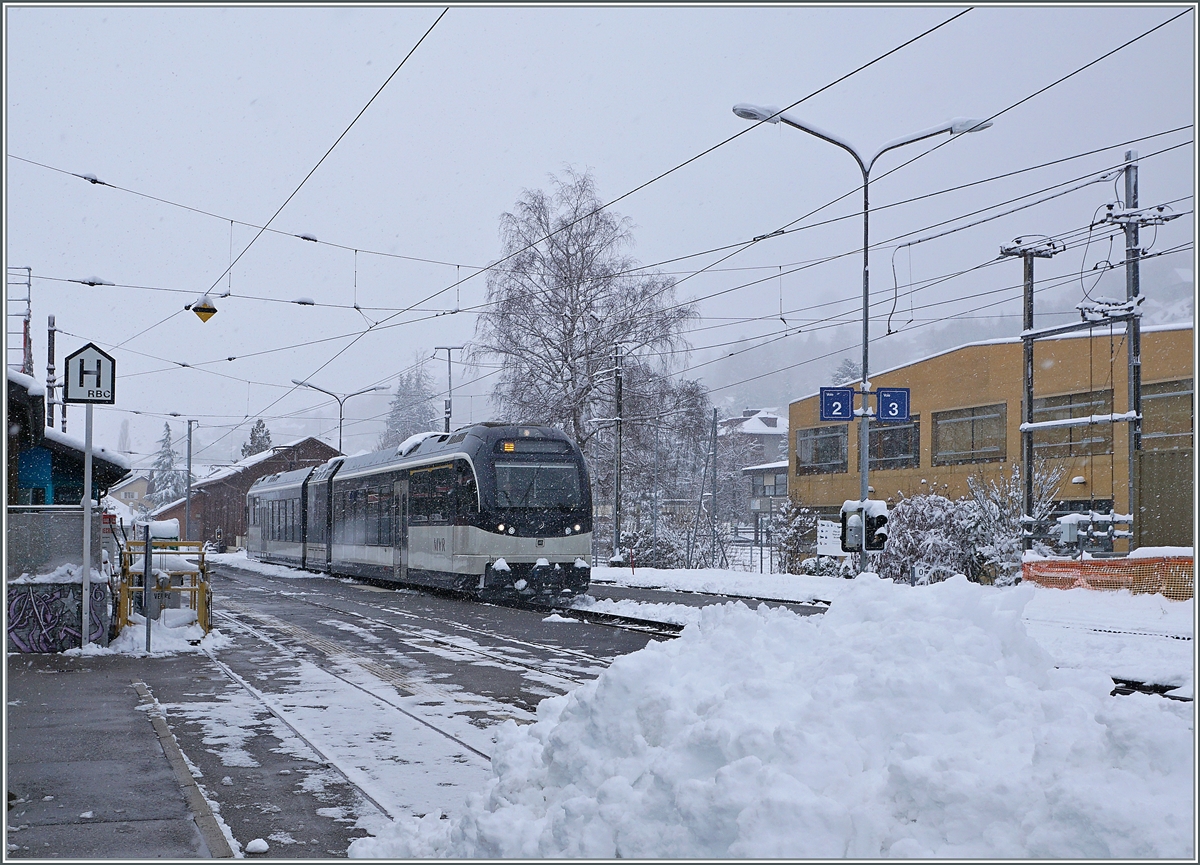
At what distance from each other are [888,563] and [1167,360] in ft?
50.1

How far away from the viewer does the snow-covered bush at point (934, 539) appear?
2484 centimetres

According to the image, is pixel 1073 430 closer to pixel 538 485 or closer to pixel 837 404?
pixel 837 404

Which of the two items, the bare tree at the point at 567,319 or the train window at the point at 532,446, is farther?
the bare tree at the point at 567,319

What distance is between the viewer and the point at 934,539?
981 inches

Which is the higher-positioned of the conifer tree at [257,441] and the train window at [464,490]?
the conifer tree at [257,441]

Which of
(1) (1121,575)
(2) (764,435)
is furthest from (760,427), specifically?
(1) (1121,575)

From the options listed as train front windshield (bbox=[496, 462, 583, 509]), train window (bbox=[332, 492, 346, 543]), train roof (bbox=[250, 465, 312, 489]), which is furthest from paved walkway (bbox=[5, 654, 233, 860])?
train roof (bbox=[250, 465, 312, 489])

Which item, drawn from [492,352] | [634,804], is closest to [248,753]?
[634,804]

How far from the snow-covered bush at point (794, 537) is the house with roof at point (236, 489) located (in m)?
→ 51.6

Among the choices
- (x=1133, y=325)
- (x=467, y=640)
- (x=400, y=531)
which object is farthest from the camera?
(x=400, y=531)

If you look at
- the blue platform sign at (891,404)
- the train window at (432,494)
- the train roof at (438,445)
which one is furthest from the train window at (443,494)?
the blue platform sign at (891,404)

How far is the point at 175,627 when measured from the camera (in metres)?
15.3

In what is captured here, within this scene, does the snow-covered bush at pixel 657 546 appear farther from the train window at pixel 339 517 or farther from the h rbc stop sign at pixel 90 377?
the h rbc stop sign at pixel 90 377

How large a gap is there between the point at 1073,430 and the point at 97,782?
3699 cm
